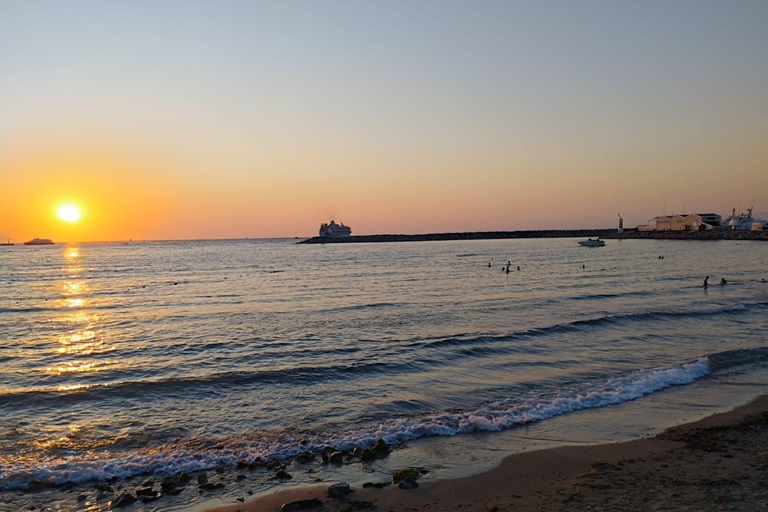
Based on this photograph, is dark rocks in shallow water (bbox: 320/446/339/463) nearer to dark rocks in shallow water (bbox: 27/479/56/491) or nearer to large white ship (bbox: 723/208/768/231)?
dark rocks in shallow water (bbox: 27/479/56/491)

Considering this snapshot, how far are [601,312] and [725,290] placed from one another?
15.9 meters

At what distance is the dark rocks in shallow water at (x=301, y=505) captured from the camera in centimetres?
799

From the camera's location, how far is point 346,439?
1110 centimetres

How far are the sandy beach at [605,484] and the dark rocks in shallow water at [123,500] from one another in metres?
1.56

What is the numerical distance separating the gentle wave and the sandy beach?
192 cm

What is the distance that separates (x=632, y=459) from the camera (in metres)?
9.58

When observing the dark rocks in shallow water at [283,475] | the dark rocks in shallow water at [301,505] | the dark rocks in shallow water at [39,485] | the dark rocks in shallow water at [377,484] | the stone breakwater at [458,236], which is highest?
the stone breakwater at [458,236]

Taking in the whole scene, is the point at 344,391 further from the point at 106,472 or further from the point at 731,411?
the point at 731,411

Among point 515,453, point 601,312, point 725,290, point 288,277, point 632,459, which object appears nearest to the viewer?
point 632,459

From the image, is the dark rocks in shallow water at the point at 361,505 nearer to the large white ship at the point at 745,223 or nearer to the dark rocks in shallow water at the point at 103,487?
the dark rocks in shallow water at the point at 103,487

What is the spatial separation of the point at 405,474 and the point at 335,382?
6.90 meters

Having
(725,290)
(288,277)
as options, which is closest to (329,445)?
(725,290)

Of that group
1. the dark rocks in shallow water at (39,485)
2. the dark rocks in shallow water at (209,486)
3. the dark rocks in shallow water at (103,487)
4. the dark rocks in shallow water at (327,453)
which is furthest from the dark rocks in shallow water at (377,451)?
the dark rocks in shallow water at (39,485)

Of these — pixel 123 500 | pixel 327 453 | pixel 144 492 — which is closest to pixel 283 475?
pixel 327 453
